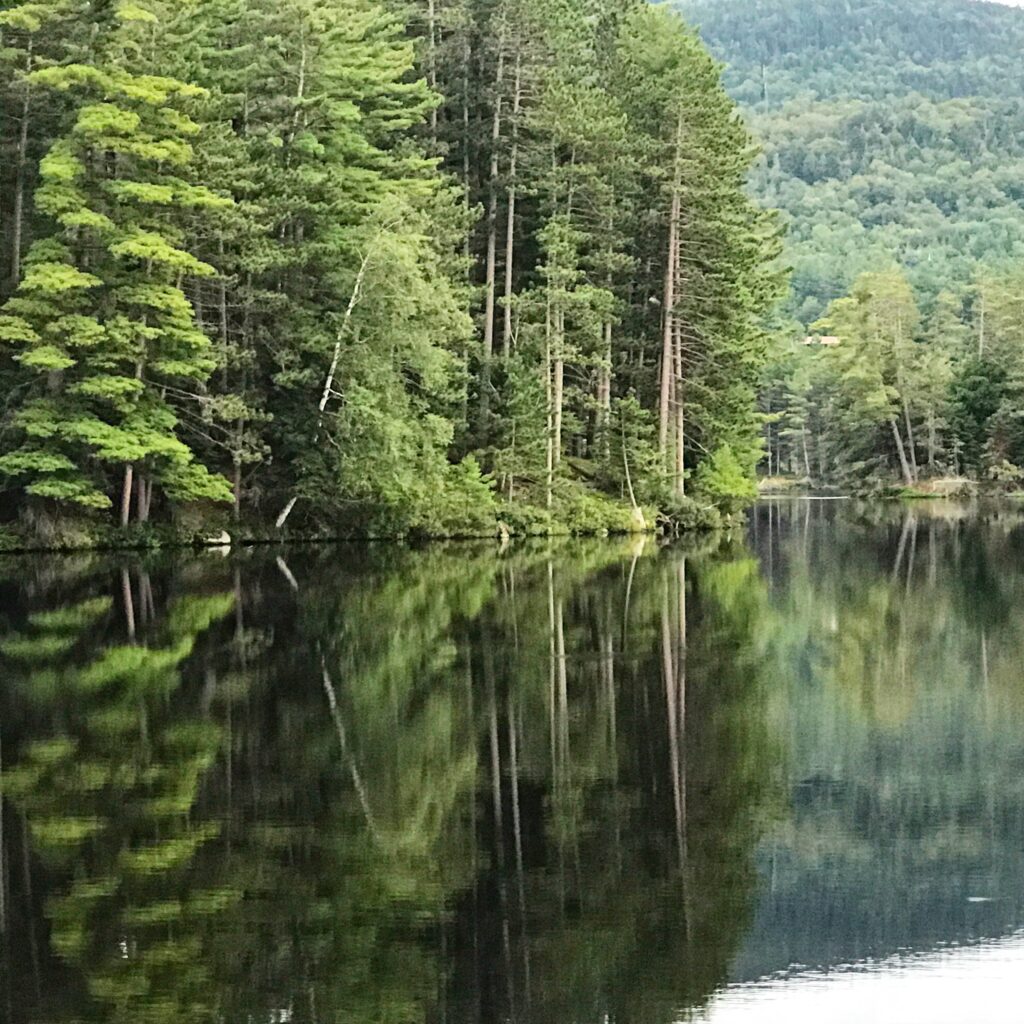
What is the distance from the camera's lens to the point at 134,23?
36469 millimetres

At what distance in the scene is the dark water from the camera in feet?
22.4

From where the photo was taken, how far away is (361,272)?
3772 centimetres

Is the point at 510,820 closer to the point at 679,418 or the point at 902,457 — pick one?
the point at 679,418

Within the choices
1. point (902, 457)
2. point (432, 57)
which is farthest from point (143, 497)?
point (902, 457)

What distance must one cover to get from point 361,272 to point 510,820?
29.3 metres

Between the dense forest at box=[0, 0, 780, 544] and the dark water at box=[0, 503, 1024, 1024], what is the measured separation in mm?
16131

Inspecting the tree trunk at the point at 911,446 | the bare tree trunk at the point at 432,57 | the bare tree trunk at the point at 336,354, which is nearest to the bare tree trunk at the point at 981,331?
the tree trunk at the point at 911,446

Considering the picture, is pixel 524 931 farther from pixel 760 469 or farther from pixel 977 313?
pixel 760 469

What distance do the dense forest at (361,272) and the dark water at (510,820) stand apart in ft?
52.9

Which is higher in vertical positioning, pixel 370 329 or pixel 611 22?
pixel 611 22

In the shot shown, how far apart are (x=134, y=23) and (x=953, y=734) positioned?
29.6 metres

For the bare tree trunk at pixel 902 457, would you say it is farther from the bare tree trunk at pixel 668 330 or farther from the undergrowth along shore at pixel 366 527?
the bare tree trunk at pixel 668 330

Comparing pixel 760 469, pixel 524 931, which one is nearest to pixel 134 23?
pixel 524 931

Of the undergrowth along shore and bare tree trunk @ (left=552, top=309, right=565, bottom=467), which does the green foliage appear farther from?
bare tree trunk @ (left=552, top=309, right=565, bottom=467)
